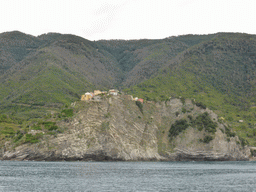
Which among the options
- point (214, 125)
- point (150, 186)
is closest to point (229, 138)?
point (214, 125)

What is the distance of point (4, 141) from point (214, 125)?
90489 millimetres

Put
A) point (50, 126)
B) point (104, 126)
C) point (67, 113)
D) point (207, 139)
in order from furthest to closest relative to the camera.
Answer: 1. point (207, 139)
2. point (67, 113)
3. point (104, 126)
4. point (50, 126)

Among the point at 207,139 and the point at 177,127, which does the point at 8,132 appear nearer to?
the point at 177,127

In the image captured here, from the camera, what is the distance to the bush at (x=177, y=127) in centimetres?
14888

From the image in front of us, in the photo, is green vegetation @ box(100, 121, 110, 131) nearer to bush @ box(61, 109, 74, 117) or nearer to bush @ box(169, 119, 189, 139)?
bush @ box(61, 109, 74, 117)

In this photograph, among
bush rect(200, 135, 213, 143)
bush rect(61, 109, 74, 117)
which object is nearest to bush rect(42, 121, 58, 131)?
bush rect(61, 109, 74, 117)

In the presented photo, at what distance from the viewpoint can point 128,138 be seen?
138500 mm

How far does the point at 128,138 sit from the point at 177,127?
25.2 metres

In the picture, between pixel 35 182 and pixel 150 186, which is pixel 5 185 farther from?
pixel 150 186

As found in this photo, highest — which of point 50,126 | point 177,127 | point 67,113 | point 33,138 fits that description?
point 67,113

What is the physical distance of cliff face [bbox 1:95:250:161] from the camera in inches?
5027

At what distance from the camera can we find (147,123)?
497 feet

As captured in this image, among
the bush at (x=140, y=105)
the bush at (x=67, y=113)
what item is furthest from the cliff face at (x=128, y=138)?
the bush at (x=67, y=113)

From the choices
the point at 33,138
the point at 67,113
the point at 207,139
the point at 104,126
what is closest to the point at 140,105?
the point at 104,126
